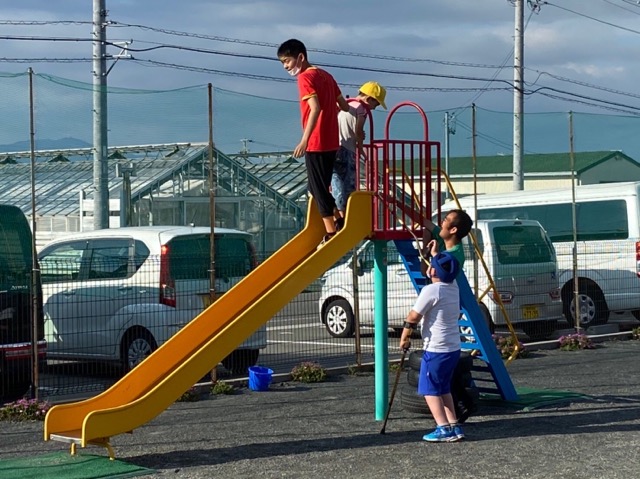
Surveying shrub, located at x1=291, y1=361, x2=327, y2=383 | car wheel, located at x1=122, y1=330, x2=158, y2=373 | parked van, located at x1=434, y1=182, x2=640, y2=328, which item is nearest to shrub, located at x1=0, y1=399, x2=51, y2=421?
car wheel, located at x1=122, y1=330, x2=158, y2=373

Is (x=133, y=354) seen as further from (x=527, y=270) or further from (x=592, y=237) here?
(x=592, y=237)

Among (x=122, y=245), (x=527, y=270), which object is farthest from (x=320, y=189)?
(x=527, y=270)

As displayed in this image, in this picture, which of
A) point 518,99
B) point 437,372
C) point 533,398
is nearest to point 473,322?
point 533,398

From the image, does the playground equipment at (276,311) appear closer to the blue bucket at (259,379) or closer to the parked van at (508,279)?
the blue bucket at (259,379)

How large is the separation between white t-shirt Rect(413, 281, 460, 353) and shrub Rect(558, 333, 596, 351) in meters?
7.01

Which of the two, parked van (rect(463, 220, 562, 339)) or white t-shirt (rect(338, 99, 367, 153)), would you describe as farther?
parked van (rect(463, 220, 562, 339))

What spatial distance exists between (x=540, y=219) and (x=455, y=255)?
10.7 metres

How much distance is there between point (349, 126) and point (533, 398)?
10.5 feet

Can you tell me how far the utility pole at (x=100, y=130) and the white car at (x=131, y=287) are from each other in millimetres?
2732

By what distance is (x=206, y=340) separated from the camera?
9.12 m

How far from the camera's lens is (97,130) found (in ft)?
58.0

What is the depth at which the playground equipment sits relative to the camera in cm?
812

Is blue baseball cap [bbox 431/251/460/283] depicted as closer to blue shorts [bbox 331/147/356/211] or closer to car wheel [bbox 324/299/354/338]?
blue shorts [bbox 331/147/356/211]

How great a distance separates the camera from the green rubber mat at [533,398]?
33.9 ft
